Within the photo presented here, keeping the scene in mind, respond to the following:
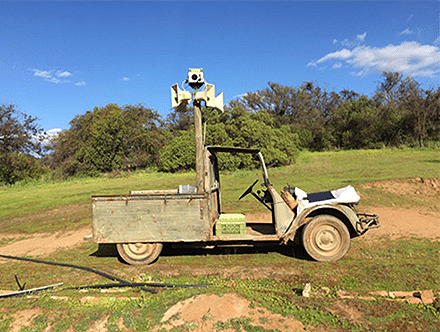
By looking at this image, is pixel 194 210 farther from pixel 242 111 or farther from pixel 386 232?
pixel 242 111

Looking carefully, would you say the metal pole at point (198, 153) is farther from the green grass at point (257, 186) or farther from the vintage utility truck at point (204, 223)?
the green grass at point (257, 186)

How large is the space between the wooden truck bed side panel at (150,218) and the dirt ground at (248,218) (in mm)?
1875

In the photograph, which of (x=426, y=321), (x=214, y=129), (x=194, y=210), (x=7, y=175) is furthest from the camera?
(x=7, y=175)

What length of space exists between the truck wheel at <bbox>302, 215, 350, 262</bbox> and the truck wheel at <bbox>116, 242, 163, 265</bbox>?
286 cm

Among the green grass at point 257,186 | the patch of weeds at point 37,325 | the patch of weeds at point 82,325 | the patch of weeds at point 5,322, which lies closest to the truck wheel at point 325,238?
the patch of weeds at point 82,325

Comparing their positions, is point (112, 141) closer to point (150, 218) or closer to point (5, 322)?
point (150, 218)

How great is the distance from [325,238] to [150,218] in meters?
3.33

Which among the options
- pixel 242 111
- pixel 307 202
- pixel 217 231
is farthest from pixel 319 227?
pixel 242 111

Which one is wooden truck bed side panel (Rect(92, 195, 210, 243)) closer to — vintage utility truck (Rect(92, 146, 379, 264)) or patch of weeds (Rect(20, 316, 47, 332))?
vintage utility truck (Rect(92, 146, 379, 264))

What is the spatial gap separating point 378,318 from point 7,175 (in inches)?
1158

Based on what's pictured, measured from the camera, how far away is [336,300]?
4.21m

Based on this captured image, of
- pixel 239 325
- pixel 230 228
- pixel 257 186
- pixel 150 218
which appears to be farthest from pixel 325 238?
pixel 257 186

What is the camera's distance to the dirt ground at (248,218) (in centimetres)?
387

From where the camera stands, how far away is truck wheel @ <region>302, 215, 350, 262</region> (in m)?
6.09
